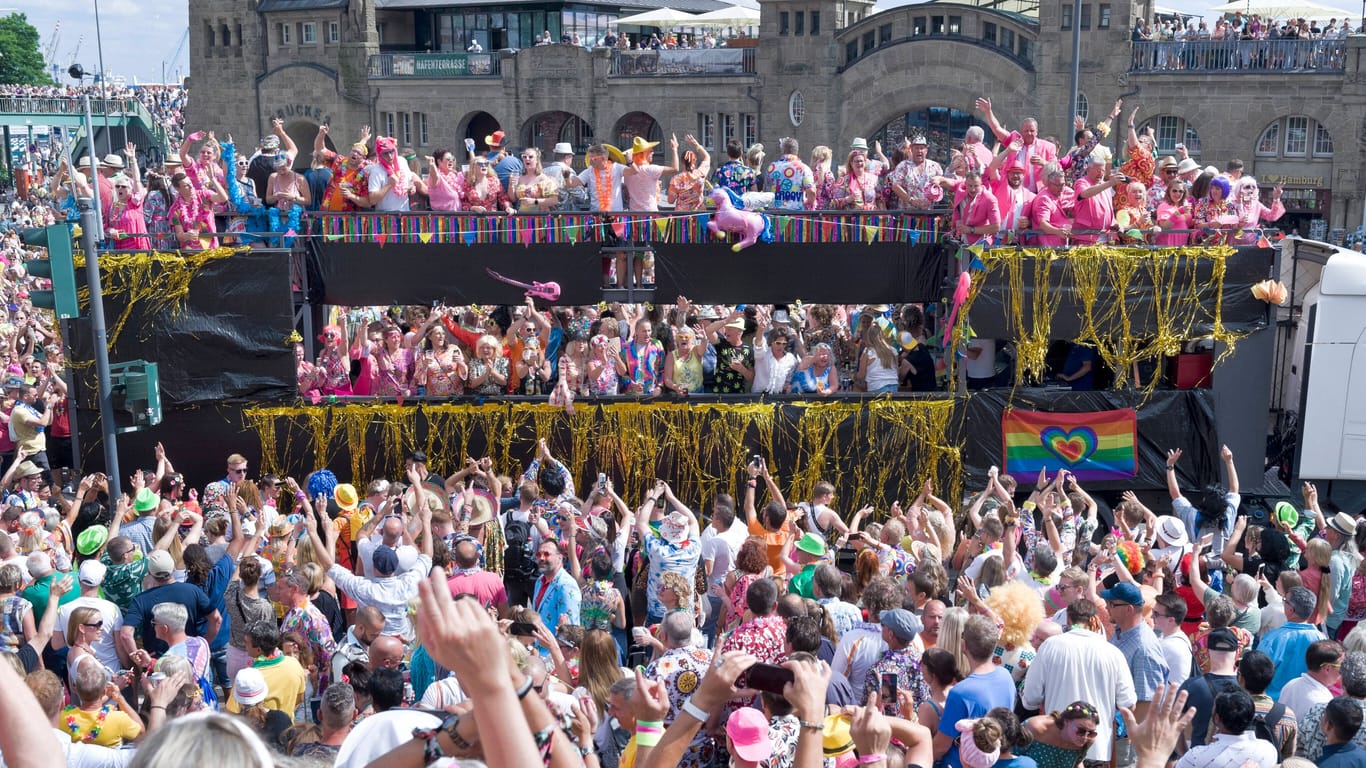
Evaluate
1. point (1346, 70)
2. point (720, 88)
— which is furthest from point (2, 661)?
point (720, 88)

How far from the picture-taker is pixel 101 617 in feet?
23.5

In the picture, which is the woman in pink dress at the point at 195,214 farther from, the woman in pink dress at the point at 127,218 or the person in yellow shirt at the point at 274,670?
the person in yellow shirt at the point at 274,670

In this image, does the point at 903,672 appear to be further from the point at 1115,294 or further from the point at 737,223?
the point at 737,223

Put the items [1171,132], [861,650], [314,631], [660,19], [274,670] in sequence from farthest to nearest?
[660,19], [1171,132], [314,631], [274,670], [861,650]

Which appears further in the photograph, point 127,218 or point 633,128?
point 633,128

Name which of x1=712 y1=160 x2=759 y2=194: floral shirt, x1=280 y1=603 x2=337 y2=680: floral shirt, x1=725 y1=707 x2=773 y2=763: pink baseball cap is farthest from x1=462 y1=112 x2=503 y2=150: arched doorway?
x1=725 y1=707 x2=773 y2=763: pink baseball cap

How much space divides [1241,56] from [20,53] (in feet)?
268

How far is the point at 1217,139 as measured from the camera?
34500mm

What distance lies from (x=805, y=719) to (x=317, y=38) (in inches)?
1844

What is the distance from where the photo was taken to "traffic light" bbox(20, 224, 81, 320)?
9.29m

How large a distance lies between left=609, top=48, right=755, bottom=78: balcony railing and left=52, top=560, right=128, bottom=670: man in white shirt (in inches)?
1390

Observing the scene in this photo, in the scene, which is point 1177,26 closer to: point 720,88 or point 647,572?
point 720,88

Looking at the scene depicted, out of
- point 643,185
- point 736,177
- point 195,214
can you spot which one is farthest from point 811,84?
point 195,214

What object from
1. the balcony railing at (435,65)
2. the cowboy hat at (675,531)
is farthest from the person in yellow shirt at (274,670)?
the balcony railing at (435,65)
